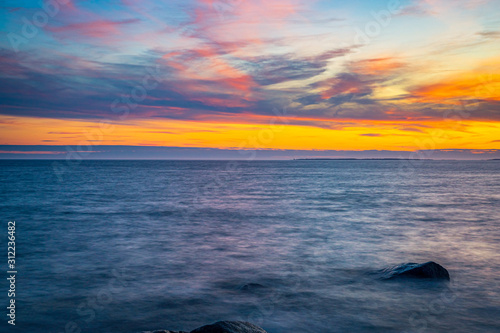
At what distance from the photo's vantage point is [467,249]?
58.1 ft

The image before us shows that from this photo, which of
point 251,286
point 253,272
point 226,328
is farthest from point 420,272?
point 226,328

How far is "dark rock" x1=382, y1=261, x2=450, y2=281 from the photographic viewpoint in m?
12.1

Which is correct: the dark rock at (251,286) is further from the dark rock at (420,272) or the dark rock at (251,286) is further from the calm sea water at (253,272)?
the dark rock at (420,272)

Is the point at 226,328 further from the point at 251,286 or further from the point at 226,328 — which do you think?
the point at 251,286

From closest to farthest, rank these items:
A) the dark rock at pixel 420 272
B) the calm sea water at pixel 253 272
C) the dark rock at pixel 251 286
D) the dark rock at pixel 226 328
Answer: the dark rock at pixel 226 328, the calm sea water at pixel 253 272, the dark rock at pixel 251 286, the dark rock at pixel 420 272

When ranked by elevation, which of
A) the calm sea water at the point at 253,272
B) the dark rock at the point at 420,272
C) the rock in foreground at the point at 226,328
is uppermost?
the rock in foreground at the point at 226,328

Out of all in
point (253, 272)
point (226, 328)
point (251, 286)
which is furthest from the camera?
point (253, 272)

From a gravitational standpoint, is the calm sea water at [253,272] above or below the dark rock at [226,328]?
below

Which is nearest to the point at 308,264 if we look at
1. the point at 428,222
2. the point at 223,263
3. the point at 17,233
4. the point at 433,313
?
the point at 223,263

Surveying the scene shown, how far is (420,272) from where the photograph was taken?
1210cm

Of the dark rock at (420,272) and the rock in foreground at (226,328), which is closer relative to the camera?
the rock in foreground at (226,328)

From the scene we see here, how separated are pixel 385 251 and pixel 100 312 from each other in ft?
45.1

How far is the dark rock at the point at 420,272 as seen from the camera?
1211cm

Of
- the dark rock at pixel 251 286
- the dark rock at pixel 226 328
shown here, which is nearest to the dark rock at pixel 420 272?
the dark rock at pixel 251 286
